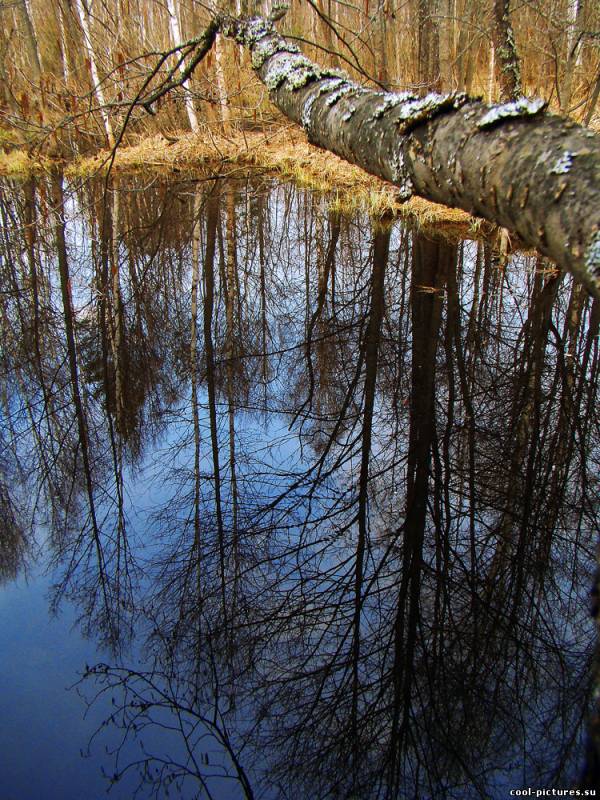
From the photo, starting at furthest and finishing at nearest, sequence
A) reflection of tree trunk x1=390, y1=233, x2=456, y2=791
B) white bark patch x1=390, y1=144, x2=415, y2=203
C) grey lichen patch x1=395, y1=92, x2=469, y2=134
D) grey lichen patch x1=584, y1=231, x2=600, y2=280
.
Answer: reflection of tree trunk x1=390, y1=233, x2=456, y2=791 → white bark patch x1=390, y1=144, x2=415, y2=203 → grey lichen patch x1=395, y1=92, x2=469, y2=134 → grey lichen patch x1=584, y1=231, x2=600, y2=280

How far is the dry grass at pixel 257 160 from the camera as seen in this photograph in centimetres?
837


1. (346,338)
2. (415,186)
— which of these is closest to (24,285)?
(346,338)

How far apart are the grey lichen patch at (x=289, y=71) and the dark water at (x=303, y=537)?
678 millimetres

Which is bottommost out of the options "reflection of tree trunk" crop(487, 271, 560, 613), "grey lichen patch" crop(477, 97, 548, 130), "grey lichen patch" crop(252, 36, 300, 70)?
"reflection of tree trunk" crop(487, 271, 560, 613)

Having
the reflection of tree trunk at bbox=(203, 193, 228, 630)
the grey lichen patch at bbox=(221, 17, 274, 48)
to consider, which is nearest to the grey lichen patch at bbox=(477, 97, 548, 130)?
the grey lichen patch at bbox=(221, 17, 274, 48)

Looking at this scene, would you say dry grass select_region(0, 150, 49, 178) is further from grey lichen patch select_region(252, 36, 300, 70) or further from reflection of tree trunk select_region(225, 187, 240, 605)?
grey lichen patch select_region(252, 36, 300, 70)

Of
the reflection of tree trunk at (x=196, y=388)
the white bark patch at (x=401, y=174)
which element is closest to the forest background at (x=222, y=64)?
the reflection of tree trunk at (x=196, y=388)

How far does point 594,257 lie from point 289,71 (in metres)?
1.35

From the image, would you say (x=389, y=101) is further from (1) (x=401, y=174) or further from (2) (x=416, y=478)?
(2) (x=416, y=478)

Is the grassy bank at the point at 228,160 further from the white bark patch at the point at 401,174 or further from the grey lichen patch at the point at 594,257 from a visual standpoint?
the grey lichen patch at the point at 594,257

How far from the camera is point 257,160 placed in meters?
10.4

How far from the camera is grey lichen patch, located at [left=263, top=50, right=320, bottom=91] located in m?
1.76

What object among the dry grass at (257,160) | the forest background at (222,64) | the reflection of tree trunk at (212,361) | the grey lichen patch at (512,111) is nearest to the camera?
the grey lichen patch at (512,111)

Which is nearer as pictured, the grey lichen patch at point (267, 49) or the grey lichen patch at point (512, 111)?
the grey lichen patch at point (512, 111)
